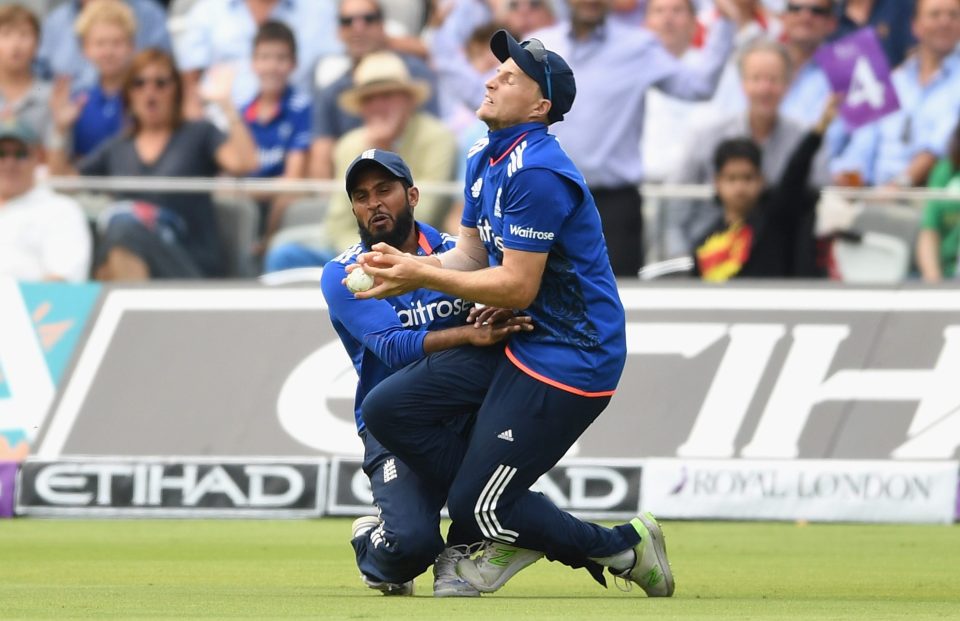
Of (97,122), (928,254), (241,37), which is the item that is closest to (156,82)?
(97,122)

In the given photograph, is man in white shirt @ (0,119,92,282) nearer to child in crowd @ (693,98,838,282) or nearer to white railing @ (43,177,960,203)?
white railing @ (43,177,960,203)

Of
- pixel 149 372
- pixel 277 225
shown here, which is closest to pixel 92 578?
pixel 149 372

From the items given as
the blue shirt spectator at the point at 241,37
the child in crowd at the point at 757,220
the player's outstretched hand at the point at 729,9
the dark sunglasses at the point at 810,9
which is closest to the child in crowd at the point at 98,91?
the blue shirt spectator at the point at 241,37

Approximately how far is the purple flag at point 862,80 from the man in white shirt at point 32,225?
17.9 feet

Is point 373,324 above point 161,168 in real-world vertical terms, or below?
above

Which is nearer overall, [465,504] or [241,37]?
[465,504]

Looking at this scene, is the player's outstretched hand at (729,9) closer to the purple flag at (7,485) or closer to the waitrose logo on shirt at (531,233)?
the purple flag at (7,485)

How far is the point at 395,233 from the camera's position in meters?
6.92

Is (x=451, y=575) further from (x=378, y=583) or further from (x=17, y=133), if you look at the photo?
(x=17, y=133)

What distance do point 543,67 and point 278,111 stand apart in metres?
7.24

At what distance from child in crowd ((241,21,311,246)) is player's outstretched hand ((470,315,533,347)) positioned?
22.1 feet

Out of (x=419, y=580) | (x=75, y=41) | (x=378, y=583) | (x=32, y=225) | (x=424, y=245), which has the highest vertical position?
(x=424, y=245)

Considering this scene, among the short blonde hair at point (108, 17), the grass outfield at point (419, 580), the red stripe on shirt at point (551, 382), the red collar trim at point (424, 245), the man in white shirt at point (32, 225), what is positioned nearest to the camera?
the grass outfield at point (419, 580)

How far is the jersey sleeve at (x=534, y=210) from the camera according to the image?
20.5 ft
